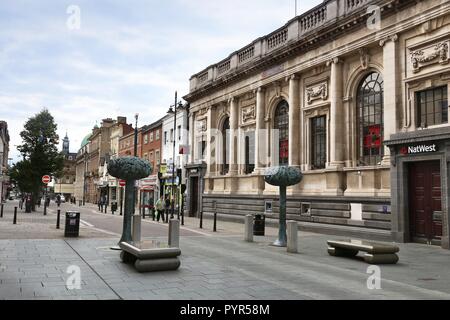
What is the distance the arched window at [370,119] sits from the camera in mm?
18953

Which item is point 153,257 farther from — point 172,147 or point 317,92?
point 172,147

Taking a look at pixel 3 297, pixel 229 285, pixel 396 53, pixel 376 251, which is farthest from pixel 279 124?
pixel 3 297

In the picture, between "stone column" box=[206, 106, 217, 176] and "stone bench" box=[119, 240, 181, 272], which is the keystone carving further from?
"stone bench" box=[119, 240, 181, 272]

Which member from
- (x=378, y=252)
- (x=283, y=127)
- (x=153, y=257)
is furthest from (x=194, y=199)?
(x=153, y=257)

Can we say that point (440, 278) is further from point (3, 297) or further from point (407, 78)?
point (407, 78)

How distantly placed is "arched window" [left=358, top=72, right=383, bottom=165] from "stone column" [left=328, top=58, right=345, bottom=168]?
880 millimetres

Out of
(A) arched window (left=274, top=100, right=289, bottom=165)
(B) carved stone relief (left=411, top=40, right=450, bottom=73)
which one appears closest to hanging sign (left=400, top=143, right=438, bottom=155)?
(B) carved stone relief (left=411, top=40, right=450, bottom=73)

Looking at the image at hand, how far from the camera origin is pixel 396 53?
17.5 metres

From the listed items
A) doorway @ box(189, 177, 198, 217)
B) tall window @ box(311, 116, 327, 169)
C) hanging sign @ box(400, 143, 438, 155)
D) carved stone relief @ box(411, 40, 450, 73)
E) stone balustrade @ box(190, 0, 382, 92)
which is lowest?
doorway @ box(189, 177, 198, 217)

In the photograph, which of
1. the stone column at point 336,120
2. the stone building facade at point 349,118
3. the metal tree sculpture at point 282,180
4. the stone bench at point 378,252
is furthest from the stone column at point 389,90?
the stone bench at point 378,252

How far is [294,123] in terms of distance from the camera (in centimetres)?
2350

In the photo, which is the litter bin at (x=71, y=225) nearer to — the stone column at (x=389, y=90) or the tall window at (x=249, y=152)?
the stone column at (x=389, y=90)

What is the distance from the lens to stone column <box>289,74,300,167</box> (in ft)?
76.9
